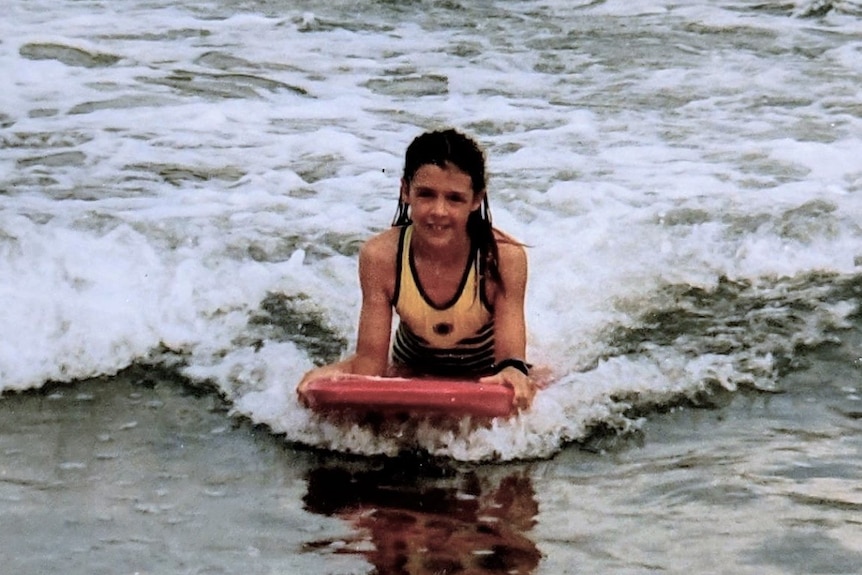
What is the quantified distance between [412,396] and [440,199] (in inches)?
25.5

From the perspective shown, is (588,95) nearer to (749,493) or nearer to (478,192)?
(478,192)

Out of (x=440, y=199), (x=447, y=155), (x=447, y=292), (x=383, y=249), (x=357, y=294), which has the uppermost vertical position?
(x=447, y=155)

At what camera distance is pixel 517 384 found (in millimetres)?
4082

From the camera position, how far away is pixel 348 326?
17.3ft

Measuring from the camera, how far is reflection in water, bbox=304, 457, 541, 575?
3205 mm

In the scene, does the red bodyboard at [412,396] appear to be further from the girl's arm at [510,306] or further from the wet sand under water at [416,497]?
the girl's arm at [510,306]

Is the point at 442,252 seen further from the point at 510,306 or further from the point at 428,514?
the point at 428,514

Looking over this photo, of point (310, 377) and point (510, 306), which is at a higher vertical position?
point (510, 306)

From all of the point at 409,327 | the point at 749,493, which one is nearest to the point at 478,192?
the point at 409,327

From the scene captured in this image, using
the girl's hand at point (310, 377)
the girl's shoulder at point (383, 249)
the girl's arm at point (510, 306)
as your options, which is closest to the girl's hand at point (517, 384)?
the girl's arm at point (510, 306)

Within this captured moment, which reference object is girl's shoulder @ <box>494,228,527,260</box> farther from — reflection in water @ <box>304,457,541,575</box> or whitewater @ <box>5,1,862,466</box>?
reflection in water @ <box>304,457,541,575</box>

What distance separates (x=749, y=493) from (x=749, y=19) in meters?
7.89

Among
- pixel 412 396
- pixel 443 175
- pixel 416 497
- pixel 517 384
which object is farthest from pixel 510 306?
pixel 416 497

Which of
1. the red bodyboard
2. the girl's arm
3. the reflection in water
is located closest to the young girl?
the girl's arm
